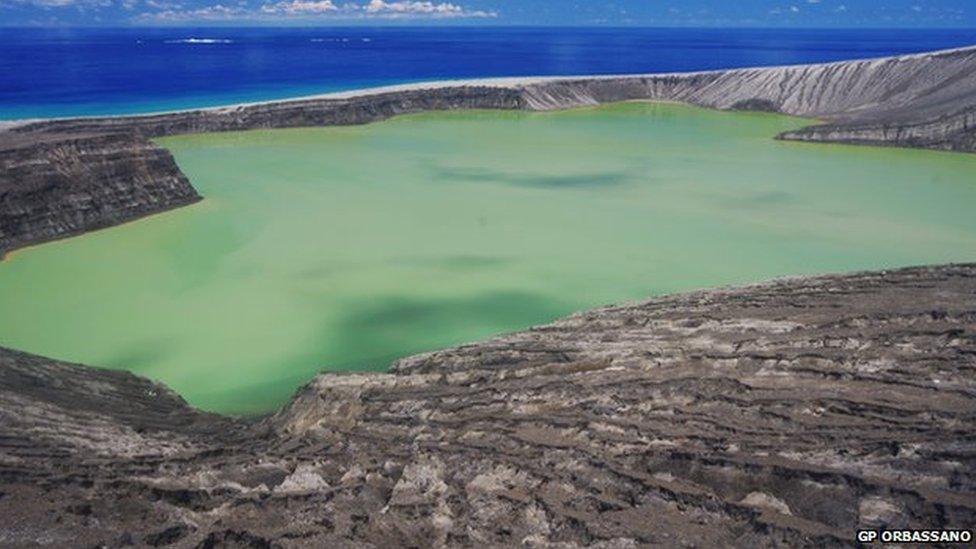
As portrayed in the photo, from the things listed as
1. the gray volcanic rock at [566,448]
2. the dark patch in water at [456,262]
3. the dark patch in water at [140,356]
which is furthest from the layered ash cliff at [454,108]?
the gray volcanic rock at [566,448]

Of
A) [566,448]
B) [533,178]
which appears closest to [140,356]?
[566,448]

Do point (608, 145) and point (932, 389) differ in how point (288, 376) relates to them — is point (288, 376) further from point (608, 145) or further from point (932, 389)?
point (608, 145)

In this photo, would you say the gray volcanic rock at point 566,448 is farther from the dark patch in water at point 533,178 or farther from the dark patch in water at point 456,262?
the dark patch in water at point 533,178

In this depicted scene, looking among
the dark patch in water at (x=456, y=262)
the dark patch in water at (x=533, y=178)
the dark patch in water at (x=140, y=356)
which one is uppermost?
the dark patch in water at (x=533, y=178)

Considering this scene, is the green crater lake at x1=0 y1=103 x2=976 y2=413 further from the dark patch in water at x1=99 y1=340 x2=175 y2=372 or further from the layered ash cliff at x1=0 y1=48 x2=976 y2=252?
the layered ash cliff at x1=0 y1=48 x2=976 y2=252

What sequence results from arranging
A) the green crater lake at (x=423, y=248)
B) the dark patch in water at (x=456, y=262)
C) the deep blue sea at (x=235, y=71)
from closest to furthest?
the green crater lake at (x=423, y=248)
the dark patch in water at (x=456, y=262)
the deep blue sea at (x=235, y=71)

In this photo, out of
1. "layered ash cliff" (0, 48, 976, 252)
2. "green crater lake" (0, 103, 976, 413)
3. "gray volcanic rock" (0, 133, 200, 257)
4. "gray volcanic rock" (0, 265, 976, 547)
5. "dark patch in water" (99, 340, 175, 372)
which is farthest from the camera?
"layered ash cliff" (0, 48, 976, 252)

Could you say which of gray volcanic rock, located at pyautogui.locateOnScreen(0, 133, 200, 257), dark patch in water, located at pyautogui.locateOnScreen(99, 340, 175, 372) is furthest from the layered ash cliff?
dark patch in water, located at pyautogui.locateOnScreen(99, 340, 175, 372)
